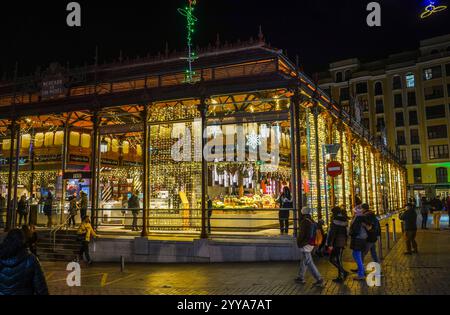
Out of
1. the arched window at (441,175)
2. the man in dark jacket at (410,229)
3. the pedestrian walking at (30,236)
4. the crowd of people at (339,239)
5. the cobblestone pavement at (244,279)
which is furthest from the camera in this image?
the arched window at (441,175)

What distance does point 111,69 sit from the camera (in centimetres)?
1928

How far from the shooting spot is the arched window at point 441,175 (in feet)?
196

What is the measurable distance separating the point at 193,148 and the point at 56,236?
21.3ft

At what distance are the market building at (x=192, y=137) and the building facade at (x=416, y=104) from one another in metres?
43.4

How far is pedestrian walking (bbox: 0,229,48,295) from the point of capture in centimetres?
424

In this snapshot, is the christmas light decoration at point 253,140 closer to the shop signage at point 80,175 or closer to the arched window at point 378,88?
the shop signage at point 80,175

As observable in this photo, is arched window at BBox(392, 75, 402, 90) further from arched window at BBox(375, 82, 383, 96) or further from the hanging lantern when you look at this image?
the hanging lantern

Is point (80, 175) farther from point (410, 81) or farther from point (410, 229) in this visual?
point (410, 81)

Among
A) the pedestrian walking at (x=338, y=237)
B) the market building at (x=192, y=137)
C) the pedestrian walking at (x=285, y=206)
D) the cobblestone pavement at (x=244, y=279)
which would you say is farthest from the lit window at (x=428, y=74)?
the pedestrian walking at (x=338, y=237)

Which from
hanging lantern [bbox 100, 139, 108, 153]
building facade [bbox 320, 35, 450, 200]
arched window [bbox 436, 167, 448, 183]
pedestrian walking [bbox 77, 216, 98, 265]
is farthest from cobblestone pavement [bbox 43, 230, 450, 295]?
arched window [bbox 436, 167, 448, 183]

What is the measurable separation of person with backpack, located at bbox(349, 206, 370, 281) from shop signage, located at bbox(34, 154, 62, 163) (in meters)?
16.8

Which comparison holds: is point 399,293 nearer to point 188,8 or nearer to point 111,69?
point 188,8

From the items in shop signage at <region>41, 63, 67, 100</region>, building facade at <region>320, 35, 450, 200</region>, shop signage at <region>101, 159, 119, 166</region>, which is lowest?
shop signage at <region>101, 159, 119, 166</region>

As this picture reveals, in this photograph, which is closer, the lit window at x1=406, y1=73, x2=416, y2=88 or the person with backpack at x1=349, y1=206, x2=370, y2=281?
the person with backpack at x1=349, y1=206, x2=370, y2=281
